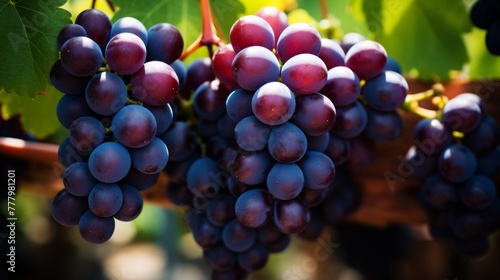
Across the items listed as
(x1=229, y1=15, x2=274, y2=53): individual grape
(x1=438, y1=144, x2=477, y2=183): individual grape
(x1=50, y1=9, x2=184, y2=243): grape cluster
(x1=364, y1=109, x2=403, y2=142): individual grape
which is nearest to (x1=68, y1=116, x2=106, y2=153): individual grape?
(x1=50, y1=9, x2=184, y2=243): grape cluster

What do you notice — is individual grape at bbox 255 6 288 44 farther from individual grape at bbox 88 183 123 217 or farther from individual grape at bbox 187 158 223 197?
individual grape at bbox 88 183 123 217

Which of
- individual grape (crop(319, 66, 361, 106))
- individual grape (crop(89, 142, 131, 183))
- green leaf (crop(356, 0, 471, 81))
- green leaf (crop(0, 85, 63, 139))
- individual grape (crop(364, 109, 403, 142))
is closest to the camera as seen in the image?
individual grape (crop(89, 142, 131, 183))

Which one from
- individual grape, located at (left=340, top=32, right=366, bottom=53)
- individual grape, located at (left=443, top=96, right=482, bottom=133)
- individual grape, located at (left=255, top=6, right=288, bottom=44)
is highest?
individual grape, located at (left=255, top=6, right=288, bottom=44)

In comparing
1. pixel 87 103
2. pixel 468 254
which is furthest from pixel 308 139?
pixel 468 254

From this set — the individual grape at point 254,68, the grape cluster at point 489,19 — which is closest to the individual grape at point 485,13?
the grape cluster at point 489,19

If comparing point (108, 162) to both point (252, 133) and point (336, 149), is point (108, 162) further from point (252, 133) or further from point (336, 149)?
point (336, 149)

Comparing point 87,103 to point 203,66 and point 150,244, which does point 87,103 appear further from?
point 150,244
